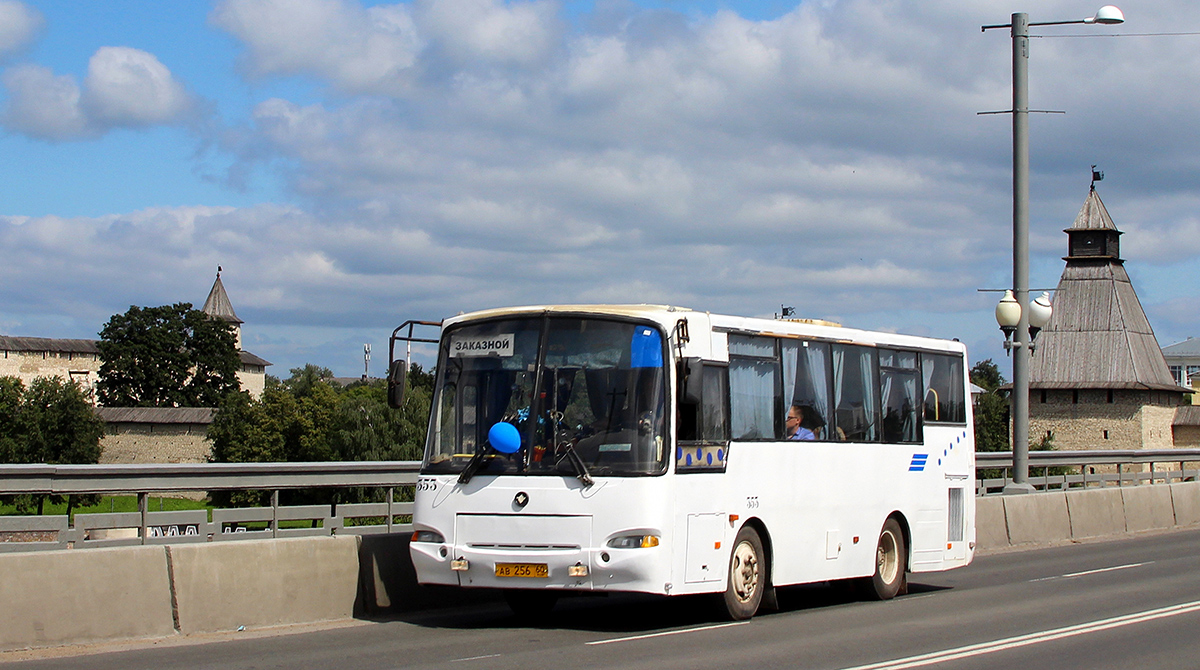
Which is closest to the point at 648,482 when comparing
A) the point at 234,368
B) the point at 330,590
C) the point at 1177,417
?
the point at 330,590

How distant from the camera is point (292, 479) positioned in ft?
85.5

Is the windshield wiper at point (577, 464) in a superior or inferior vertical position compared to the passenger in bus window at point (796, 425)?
inferior

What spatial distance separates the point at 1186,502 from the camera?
30.0m

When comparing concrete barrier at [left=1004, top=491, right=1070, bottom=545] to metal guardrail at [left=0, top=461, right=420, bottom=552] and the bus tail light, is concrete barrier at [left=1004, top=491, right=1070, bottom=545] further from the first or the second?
the bus tail light

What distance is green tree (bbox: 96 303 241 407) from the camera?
114 metres

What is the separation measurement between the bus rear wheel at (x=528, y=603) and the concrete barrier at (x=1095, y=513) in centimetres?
1457

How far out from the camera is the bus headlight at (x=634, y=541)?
1181cm

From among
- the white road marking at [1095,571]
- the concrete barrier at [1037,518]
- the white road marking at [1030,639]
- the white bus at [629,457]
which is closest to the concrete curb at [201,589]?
the white bus at [629,457]

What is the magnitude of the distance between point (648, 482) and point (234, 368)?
112m

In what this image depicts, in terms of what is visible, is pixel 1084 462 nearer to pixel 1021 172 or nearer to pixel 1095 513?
pixel 1095 513

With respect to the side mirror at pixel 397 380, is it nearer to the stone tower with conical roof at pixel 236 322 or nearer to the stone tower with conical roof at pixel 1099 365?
the stone tower with conical roof at pixel 1099 365

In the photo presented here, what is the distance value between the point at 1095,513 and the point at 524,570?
1707 cm

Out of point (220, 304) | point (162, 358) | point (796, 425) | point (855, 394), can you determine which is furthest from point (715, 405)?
point (220, 304)

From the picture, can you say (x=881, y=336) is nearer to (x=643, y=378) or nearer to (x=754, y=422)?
(x=754, y=422)
